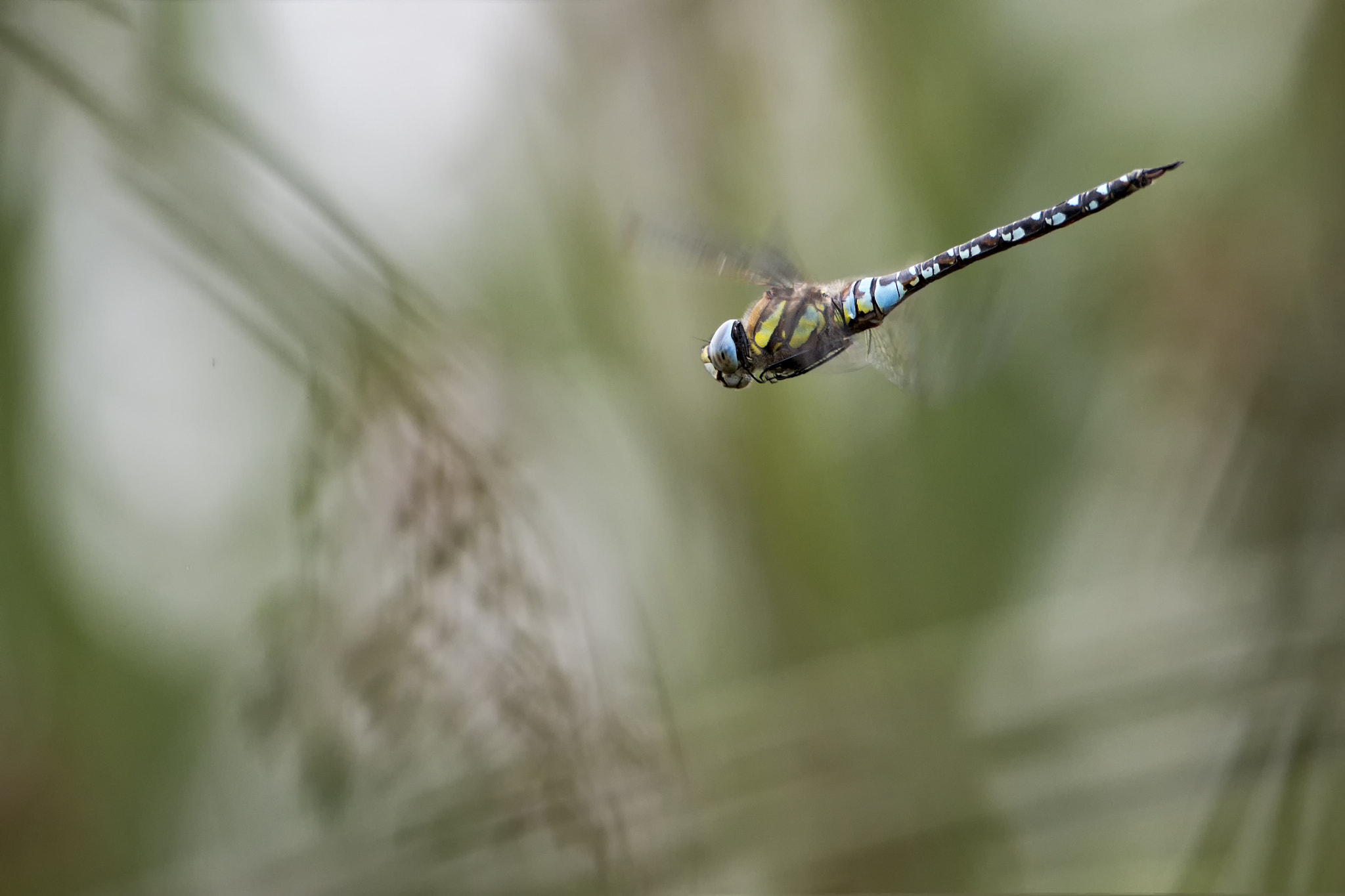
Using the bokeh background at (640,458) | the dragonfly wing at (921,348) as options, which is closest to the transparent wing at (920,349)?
the dragonfly wing at (921,348)

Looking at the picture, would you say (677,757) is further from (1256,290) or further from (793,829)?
(1256,290)

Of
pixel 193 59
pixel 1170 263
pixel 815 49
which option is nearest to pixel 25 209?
pixel 193 59

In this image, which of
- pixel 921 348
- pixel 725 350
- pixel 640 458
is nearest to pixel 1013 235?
pixel 921 348

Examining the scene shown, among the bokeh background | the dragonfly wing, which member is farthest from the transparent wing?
the bokeh background

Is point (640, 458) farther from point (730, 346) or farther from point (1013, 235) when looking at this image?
point (1013, 235)

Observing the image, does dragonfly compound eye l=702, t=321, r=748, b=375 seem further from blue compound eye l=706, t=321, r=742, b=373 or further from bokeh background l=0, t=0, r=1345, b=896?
bokeh background l=0, t=0, r=1345, b=896
